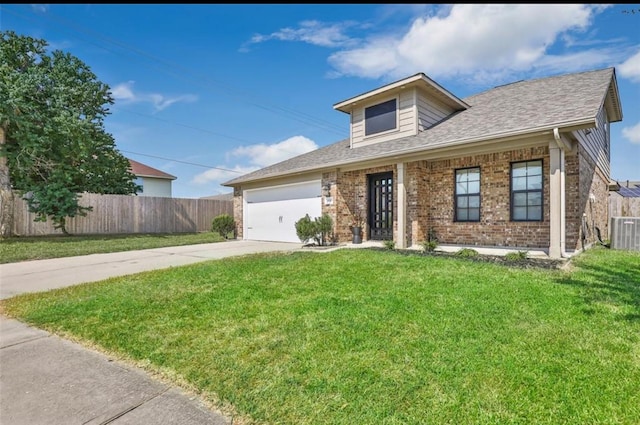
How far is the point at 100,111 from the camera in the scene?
15.2m

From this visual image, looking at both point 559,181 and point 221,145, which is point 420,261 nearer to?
point 559,181

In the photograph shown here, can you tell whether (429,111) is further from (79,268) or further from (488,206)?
(79,268)

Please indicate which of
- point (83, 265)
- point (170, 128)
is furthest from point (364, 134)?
point (170, 128)

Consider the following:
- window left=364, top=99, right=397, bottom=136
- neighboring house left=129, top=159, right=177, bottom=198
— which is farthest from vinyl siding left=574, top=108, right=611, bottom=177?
neighboring house left=129, top=159, right=177, bottom=198

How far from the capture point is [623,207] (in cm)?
1306

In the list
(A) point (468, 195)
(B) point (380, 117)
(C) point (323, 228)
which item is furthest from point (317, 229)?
(A) point (468, 195)

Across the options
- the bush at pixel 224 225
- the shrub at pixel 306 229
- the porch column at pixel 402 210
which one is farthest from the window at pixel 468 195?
the bush at pixel 224 225

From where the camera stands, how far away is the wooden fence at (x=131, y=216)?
13.9 metres

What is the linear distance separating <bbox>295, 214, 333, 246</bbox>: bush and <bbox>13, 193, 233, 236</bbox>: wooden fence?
1041 cm

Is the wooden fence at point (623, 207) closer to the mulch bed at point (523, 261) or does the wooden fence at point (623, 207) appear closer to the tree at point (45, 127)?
the mulch bed at point (523, 261)

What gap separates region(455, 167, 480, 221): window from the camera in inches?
348

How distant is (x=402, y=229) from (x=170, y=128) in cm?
1711

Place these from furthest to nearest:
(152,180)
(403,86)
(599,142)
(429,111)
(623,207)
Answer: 1. (152,180)
2. (623,207)
3. (429,111)
4. (599,142)
5. (403,86)

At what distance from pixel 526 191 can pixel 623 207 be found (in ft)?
28.1
